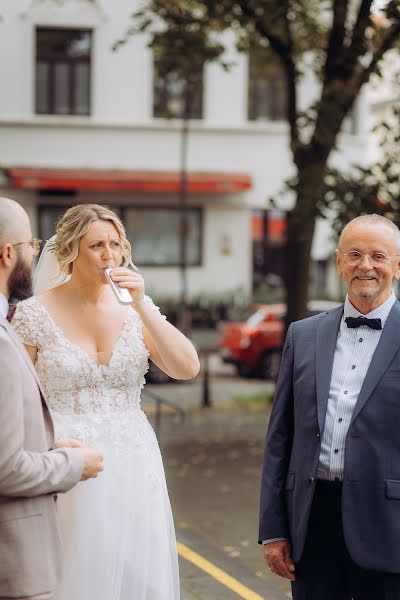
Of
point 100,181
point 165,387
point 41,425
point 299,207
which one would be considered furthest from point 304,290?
point 100,181

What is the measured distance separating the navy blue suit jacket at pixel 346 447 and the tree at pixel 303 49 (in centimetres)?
603

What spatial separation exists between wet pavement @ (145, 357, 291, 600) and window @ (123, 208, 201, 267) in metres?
9.58

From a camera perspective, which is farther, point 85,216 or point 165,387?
point 165,387

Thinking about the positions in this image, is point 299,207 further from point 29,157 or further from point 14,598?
point 29,157

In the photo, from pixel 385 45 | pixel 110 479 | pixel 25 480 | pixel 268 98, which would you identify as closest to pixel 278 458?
pixel 110 479

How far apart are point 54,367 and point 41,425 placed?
1.02m

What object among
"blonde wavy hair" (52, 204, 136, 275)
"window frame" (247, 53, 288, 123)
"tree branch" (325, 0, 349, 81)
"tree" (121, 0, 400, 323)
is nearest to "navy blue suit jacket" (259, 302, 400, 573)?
"blonde wavy hair" (52, 204, 136, 275)

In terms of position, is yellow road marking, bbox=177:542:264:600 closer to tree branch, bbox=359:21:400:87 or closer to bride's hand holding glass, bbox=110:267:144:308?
bride's hand holding glass, bbox=110:267:144:308

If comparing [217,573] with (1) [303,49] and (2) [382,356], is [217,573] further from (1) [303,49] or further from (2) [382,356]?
(1) [303,49]

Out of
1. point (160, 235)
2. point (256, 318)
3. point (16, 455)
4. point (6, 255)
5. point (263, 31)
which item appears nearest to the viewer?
point (16, 455)

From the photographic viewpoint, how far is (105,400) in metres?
4.10

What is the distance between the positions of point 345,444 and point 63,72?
80.3 feet

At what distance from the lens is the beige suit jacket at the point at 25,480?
2.86 meters

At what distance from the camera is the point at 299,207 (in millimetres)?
10812
